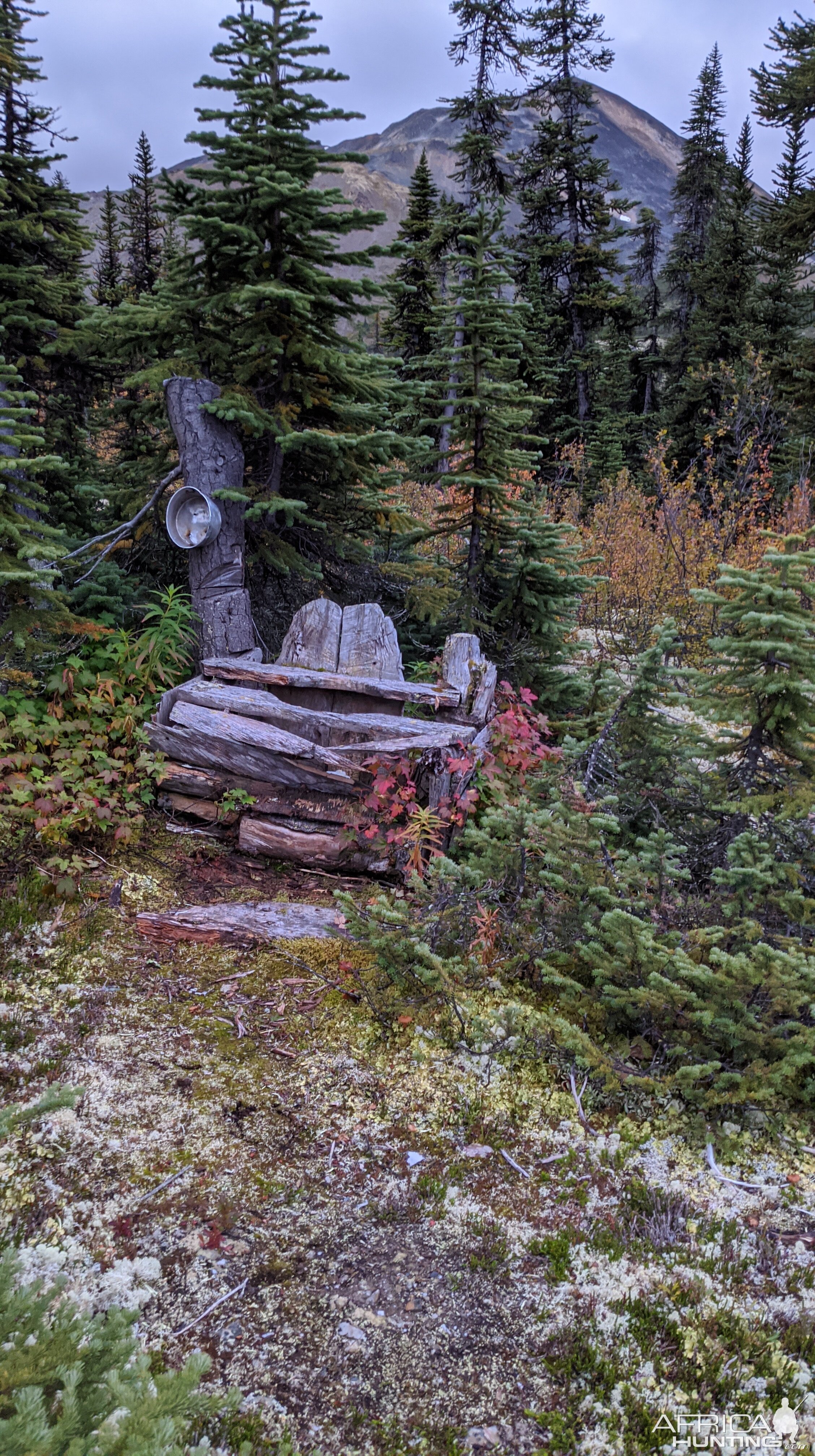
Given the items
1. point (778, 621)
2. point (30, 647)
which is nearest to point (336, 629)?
point (30, 647)

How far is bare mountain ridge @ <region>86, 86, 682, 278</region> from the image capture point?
120m

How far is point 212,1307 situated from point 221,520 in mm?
5465

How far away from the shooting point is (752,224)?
25.2m

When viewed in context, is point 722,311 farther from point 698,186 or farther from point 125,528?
point 125,528

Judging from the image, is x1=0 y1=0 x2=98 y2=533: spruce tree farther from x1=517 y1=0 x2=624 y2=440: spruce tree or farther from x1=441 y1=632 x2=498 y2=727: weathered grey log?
x1=517 y1=0 x2=624 y2=440: spruce tree

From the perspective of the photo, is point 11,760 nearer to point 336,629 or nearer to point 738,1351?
point 336,629

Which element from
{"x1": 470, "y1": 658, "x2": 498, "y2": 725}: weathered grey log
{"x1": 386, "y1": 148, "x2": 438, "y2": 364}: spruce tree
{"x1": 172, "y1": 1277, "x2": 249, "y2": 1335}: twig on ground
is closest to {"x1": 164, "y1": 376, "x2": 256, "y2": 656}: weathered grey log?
{"x1": 470, "y1": 658, "x2": 498, "y2": 725}: weathered grey log

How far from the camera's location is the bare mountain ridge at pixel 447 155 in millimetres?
120438

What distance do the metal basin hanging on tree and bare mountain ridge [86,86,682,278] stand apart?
11848 cm

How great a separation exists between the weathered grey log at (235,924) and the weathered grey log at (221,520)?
2.58 meters

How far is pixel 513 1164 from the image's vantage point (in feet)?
10.5

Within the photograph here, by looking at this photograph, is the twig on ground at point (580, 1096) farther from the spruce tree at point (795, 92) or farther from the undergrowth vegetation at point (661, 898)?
the spruce tree at point (795, 92)

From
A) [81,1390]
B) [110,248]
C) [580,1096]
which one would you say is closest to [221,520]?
[580,1096]

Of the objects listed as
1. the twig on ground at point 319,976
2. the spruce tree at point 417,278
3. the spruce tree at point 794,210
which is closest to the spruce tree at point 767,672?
the twig on ground at point 319,976
